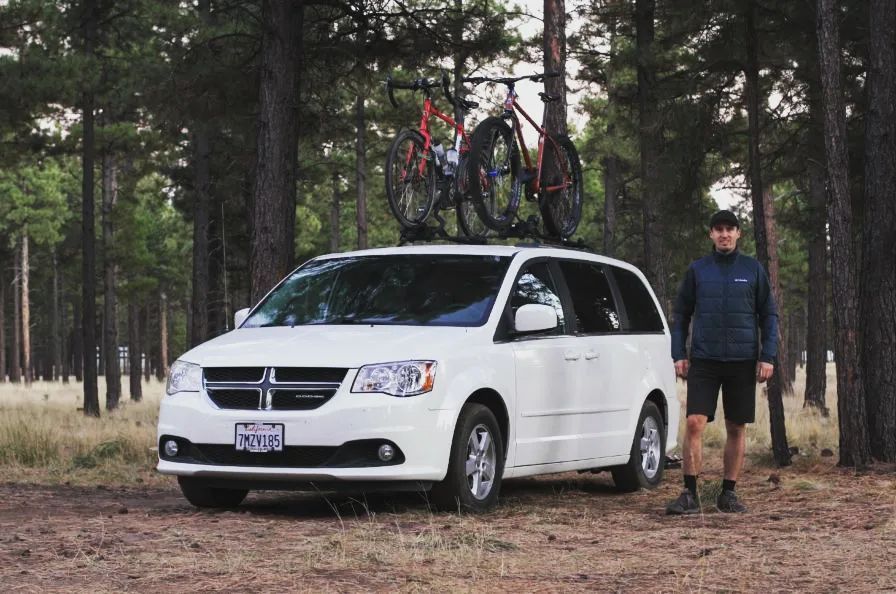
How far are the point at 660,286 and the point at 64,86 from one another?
12.0 metres

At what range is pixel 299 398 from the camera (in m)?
8.96

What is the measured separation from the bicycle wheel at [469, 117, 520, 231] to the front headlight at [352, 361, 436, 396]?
3.06 meters

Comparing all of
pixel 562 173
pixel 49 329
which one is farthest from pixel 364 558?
pixel 49 329

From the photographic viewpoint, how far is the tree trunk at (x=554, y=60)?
1684cm

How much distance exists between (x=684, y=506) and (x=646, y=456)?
92.7 inches

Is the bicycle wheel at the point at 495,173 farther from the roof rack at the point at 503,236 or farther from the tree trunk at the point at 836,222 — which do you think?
the tree trunk at the point at 836,222

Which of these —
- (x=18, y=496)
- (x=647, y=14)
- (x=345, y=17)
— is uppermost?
(x=647, y=14)

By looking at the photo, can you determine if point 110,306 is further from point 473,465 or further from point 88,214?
point 473,465

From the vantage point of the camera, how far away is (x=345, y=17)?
16781 mm

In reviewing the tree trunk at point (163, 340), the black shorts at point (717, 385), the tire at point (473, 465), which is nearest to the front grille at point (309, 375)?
the tire at point (473, 465)

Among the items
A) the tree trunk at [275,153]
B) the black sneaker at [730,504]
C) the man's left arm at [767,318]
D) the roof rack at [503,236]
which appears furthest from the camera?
the tree trunk at [275,153]

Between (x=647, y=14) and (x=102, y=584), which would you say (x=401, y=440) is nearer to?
(x=102, y=584)

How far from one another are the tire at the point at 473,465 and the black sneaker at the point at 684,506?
4.11ft

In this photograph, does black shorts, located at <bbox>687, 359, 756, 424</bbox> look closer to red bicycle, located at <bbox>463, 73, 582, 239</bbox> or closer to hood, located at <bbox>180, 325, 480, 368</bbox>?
hood, located at <bbox>180, 325, 480, 368</bbox>
